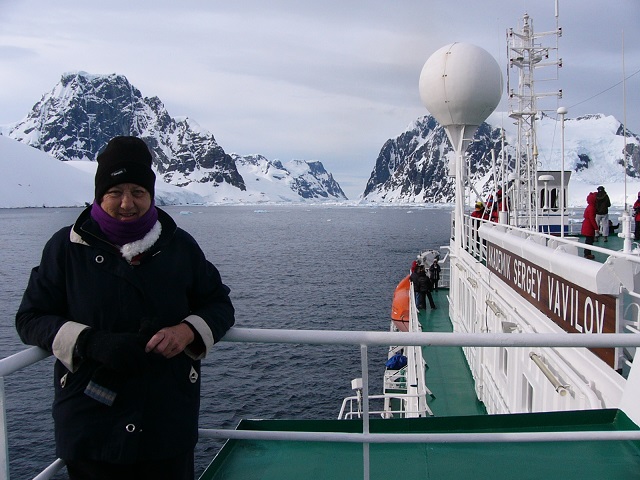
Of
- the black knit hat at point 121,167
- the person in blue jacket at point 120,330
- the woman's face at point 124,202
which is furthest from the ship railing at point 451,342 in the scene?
the black knit hat at point 121,167

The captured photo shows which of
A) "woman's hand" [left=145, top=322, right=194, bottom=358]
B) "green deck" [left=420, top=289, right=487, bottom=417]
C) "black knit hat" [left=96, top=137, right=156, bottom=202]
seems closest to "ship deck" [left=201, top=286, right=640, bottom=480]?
"woman's hand" [left=145, top=322, right=194, bottom=358]

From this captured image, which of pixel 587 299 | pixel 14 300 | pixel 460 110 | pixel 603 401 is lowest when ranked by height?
pixel 14 300

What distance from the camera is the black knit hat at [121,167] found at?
2.49 metres

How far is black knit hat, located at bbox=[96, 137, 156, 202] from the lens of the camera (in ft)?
8.18

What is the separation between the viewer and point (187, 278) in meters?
2.61

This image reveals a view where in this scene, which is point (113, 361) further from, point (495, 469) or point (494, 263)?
point (494, 263)

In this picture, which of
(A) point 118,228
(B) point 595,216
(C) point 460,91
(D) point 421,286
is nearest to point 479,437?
(A) point 118,228

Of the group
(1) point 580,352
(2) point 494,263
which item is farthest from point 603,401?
(2) point 494,263

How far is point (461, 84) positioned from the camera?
642 inches

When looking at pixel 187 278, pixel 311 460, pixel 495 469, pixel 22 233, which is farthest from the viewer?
pixel 22 233

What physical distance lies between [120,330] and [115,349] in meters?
0.17

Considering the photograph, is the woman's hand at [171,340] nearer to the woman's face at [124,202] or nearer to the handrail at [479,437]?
the woman's face at [124,202]

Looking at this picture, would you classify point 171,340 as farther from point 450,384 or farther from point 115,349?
point 450,384

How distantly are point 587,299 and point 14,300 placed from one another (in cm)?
3484
